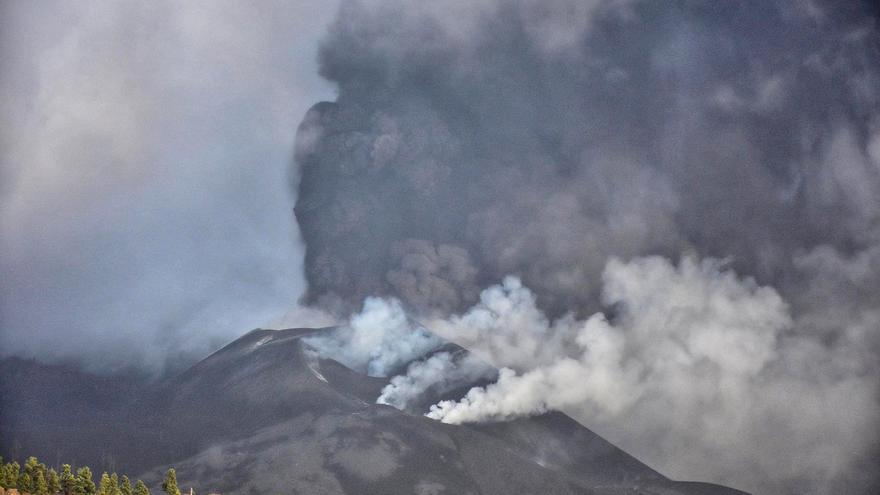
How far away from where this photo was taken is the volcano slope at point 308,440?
311ft

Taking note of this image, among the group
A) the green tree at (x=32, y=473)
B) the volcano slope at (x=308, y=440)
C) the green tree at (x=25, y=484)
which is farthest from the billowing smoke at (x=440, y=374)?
the green tree at (x=25, y=484)

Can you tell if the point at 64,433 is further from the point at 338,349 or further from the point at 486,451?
the point at 486,451

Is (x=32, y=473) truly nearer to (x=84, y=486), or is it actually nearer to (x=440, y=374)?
(x=84, y=486)

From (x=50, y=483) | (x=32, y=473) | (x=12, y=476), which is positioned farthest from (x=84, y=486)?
(x=12, y=476)

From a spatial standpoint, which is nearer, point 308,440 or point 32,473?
point 32,473

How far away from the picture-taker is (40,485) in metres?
60.1

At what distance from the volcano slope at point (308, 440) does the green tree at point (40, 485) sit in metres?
29.1

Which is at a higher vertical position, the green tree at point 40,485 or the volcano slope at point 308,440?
the volcano slope at point 308,440

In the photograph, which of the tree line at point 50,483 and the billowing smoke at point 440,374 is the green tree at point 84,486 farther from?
the billowing smoke at point 440,374

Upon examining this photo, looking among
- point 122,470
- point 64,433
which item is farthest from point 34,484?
point 64,433

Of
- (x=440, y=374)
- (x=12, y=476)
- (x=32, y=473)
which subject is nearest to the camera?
(x=12, y=476)

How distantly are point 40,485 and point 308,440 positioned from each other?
4233 centimetres

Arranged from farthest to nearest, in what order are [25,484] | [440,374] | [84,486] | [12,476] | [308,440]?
[440,374] < [308,440] < [84,486] < [12,476] < [25,484]

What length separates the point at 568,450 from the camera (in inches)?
4545
